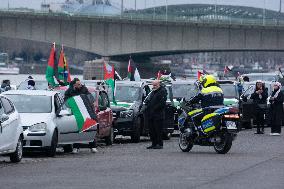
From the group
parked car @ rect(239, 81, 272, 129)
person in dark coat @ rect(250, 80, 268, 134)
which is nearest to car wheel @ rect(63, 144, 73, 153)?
person in dark coat @ rect(250, 80, 268, 134)

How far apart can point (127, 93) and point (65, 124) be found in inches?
320

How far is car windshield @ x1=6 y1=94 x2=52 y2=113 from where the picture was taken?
24812 millimetres

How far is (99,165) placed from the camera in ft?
69.1

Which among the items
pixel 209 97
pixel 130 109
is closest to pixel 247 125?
pixel 130 109

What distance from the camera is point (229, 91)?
41594mm

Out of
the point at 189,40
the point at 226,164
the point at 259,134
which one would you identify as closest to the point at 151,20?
the point at 189,40

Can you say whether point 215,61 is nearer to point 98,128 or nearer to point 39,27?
point 39,27

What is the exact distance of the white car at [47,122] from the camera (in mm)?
23875

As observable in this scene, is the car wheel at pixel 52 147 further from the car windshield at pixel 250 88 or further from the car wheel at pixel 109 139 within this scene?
the car windshield at pixel 250 88

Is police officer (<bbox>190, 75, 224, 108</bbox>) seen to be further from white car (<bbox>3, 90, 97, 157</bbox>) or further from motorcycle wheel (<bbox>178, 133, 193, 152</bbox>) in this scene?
white car (<bbox>3, 90, 97, 157</bbox>)

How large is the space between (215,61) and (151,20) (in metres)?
82.0

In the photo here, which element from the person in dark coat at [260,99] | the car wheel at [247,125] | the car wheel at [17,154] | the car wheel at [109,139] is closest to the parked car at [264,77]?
the car wheel at [247,125]

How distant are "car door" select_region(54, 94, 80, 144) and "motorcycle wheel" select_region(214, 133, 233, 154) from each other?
302cm

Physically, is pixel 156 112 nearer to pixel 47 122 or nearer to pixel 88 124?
pixel 88 124
